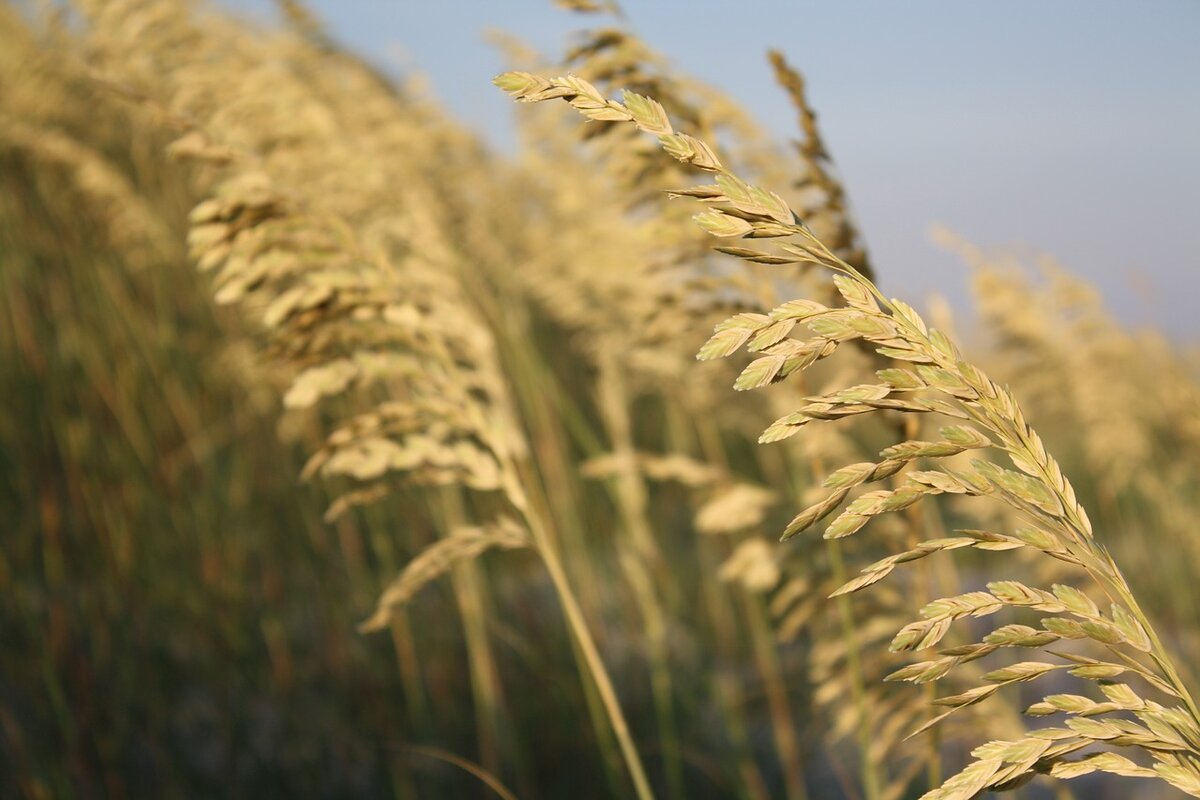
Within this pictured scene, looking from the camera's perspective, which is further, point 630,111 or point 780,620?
point 780,620

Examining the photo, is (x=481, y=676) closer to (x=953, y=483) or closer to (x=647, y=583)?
(x=647, y=583)

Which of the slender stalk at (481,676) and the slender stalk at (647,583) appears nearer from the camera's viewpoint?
the slender stalk at (647,583)

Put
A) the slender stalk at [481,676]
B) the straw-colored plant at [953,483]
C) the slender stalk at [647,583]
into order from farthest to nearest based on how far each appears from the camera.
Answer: the slender stalk at [481,676] → the slender stalk at [647,583] → the straw-colored plant at [953,483]

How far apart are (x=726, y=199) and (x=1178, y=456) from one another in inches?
255

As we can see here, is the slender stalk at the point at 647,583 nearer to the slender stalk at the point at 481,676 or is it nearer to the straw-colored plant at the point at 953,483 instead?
the slender stalk at the point at 481,676

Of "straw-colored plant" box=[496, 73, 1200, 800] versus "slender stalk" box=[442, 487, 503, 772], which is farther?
"slender stalk" box=[442, 487, 503, 772]

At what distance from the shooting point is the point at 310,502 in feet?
10.1

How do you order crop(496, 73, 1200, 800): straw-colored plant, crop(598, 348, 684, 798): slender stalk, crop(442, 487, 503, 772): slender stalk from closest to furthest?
crop(496, 73, 1200, 800): straw-colored plant < crop(598, 348, 684, 798): slender stalk < crop(442, 487, 503, 772): slender stalk

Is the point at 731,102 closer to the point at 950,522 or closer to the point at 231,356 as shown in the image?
the point at 231,356

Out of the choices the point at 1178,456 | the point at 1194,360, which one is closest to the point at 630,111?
the point at 1194,360

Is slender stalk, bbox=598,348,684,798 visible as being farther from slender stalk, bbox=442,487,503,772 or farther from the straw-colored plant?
the straw-colored plant

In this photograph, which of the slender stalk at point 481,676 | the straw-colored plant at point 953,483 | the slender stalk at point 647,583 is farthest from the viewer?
the slender stalk at point 481,676

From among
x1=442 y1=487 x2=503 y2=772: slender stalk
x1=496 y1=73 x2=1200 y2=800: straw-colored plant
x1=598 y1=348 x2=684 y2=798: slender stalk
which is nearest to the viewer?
x1=496 y1=73 x2=1200 y2=800: straw-colored plant

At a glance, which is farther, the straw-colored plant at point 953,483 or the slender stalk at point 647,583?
the slender stalk at point 647,583
